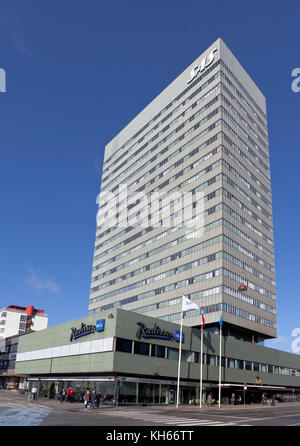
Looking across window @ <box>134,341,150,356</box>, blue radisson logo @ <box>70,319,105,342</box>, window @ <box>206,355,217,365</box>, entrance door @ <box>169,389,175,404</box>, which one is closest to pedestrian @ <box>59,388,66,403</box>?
blue radisson logo @ <box>70,319,105,342</box>

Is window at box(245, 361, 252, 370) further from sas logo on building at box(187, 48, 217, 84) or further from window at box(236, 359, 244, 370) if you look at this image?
sas logo on building at box(187, 48, 217, 84)

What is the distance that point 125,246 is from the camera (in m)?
108

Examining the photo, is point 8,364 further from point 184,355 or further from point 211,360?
point 211,360

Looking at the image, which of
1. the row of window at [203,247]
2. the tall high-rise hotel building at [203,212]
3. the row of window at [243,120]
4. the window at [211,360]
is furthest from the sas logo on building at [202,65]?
the window at [211,360]

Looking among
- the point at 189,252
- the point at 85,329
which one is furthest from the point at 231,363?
the point at 85,329

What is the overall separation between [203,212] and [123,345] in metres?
39.4

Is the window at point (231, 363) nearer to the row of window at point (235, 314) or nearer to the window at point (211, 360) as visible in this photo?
the window at point (211, 360)

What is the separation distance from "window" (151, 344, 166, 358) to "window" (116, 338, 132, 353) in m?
4.48

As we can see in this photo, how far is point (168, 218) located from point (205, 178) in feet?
47.8

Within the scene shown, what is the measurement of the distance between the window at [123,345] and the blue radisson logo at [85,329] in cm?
372

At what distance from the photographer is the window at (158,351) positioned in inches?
2199

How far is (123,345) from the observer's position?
52312 mm
